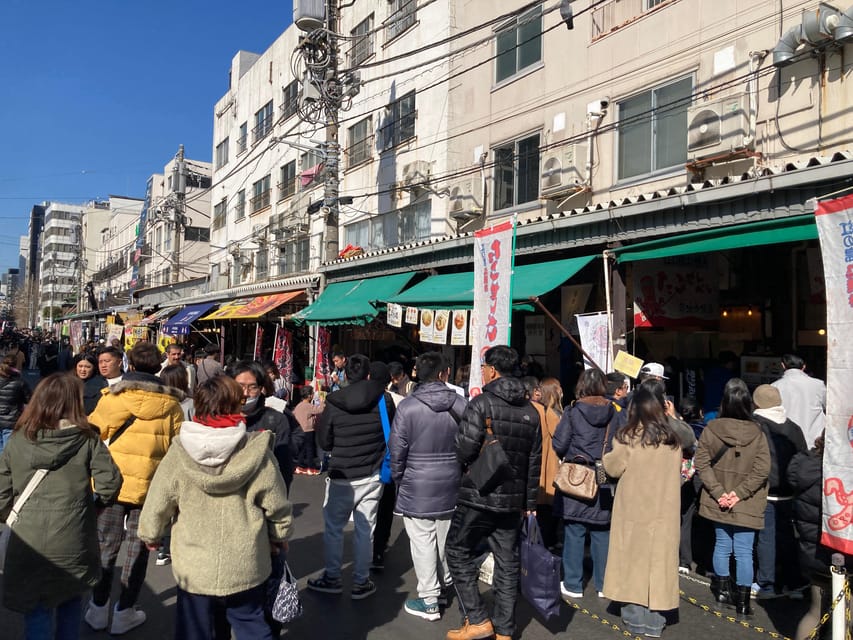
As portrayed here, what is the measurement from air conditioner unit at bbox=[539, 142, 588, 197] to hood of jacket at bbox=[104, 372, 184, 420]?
853 centimetres

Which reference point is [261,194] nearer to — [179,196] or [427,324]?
[179,196]

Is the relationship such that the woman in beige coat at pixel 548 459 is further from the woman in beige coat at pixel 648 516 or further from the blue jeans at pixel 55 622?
the blue jeans at pixel 55 622

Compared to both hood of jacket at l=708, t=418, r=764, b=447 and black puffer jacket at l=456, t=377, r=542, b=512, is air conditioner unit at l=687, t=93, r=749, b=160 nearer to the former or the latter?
hood of jacket at l=708, t=418, r=764, b=447

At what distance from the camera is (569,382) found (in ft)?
38.0

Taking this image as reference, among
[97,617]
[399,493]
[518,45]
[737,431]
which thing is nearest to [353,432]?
[399,493]

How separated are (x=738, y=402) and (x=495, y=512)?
2323mm

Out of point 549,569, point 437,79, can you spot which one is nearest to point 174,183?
point 437,79

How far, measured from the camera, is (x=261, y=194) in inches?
1044

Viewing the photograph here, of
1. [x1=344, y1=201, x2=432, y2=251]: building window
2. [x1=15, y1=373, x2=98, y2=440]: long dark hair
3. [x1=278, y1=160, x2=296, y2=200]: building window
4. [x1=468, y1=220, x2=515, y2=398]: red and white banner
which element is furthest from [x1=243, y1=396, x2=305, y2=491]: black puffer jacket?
[x1=278, y1=160, x2=296, y2=200]: building window

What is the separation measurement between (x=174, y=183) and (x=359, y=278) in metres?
21.9

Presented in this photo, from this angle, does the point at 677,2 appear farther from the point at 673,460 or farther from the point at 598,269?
the point at 673,460

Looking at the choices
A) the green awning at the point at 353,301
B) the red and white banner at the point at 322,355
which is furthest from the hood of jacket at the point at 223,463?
the red and white banner at the point at 322,355

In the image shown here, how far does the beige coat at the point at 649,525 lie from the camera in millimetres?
4594

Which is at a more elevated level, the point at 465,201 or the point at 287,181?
the point at 287,181
